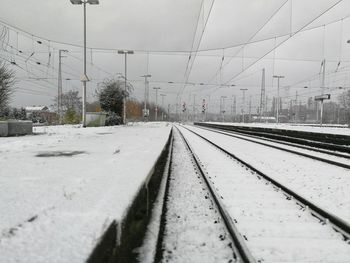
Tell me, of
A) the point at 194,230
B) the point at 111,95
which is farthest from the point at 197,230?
the point at 111,95

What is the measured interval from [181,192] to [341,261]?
164 inches

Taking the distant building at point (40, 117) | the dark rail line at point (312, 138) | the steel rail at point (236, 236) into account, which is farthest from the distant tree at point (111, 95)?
the steel rail at point (236, 236)

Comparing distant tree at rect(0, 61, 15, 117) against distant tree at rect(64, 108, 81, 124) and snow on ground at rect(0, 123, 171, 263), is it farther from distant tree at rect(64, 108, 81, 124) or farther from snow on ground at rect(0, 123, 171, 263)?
distant tree at rect(64, 108, 81, 124)

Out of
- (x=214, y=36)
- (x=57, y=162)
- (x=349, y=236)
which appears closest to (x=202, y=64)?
(x=214, y=36)

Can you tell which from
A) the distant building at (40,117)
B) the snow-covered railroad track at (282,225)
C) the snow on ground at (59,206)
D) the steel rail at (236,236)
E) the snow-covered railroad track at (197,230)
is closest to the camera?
the snow on ground at (59,206)

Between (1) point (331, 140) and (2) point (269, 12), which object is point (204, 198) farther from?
(2) point (269, 12)

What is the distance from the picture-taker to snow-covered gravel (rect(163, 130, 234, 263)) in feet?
13.9

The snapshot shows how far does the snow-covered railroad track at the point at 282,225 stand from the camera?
4328mm

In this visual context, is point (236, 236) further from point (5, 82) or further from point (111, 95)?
point (111, 95)

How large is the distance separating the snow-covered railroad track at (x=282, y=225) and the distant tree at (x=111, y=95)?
38.7 metres

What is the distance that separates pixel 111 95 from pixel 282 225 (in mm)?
42423

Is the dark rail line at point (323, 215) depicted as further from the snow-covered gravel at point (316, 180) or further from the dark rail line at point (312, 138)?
the dark rail line at point (312, 138)

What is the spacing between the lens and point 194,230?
5195 mm

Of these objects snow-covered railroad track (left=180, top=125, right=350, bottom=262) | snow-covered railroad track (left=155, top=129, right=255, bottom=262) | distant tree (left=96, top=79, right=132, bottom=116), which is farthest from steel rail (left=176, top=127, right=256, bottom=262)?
distant tree (left=96, top=79, right=132, bottom=116)
